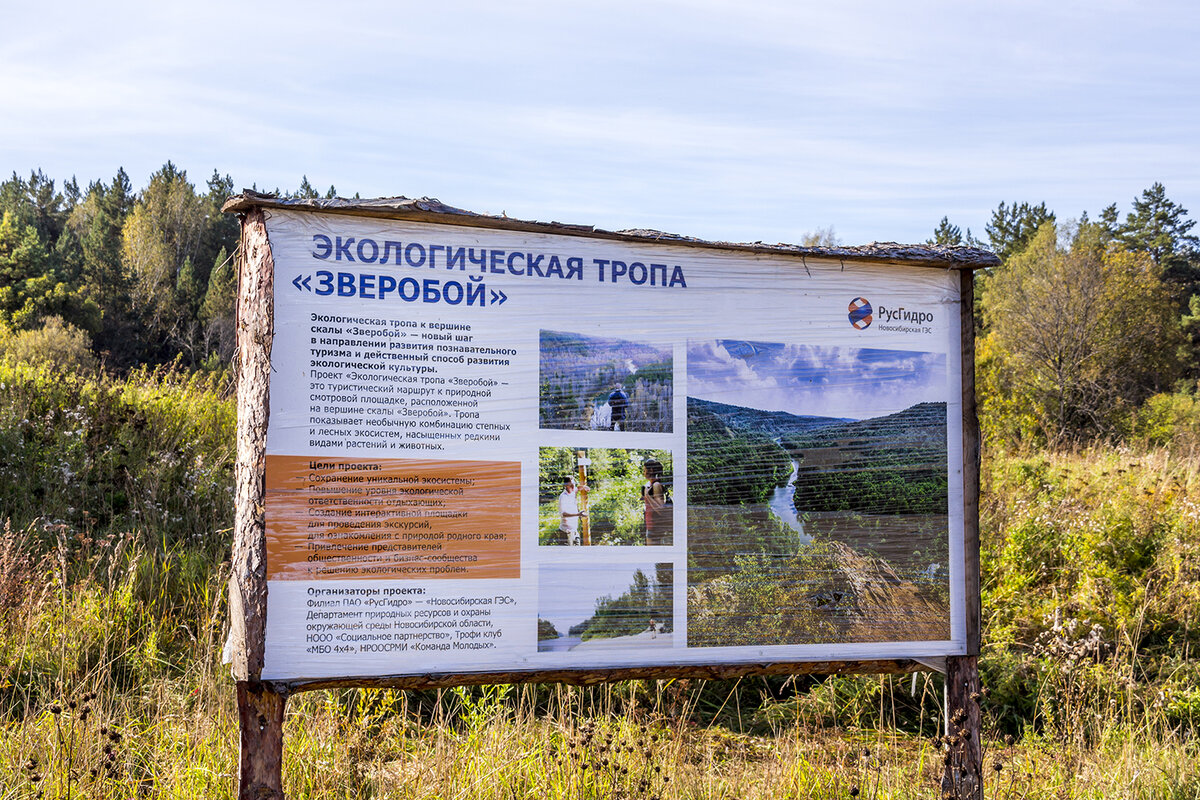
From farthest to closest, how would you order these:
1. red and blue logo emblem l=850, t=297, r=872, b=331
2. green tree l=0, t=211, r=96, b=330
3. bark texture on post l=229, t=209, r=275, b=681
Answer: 1. green tree l=0, t=211, r=96, b=330
2. red and blue logo emblem l=850, t=297, r=872, b=331
3. bark texture on post l=229, t=209, r=275, b=681

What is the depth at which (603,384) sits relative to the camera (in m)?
3.40

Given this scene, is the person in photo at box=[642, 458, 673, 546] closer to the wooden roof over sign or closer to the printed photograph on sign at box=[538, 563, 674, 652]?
the printed photograph on sign at box=[538, 563, 674, 652]

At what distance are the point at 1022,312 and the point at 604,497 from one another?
3263 centimetres

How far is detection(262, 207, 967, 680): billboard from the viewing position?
10.3 ft

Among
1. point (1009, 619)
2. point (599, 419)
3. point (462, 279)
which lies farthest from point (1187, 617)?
point (462, 279)

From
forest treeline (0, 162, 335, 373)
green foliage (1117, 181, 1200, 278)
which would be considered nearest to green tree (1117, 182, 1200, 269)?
green foliage (1117, 181, 1200, 278)

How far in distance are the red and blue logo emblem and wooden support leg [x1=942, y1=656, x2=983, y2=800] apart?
1.48 m

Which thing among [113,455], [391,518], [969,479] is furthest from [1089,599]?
[113,455]

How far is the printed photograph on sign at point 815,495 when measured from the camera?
137 inches

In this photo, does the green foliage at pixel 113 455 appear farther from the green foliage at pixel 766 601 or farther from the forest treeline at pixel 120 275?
the forest treeline at pixel 120 275

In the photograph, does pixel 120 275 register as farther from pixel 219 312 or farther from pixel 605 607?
pixel 605 607

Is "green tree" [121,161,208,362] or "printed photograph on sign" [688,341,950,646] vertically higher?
"green tree" [121,161,208,362]

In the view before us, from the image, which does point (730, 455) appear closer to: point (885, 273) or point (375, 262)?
point (885, 273)

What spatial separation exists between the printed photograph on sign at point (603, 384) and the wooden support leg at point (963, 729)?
1700 millimetres
